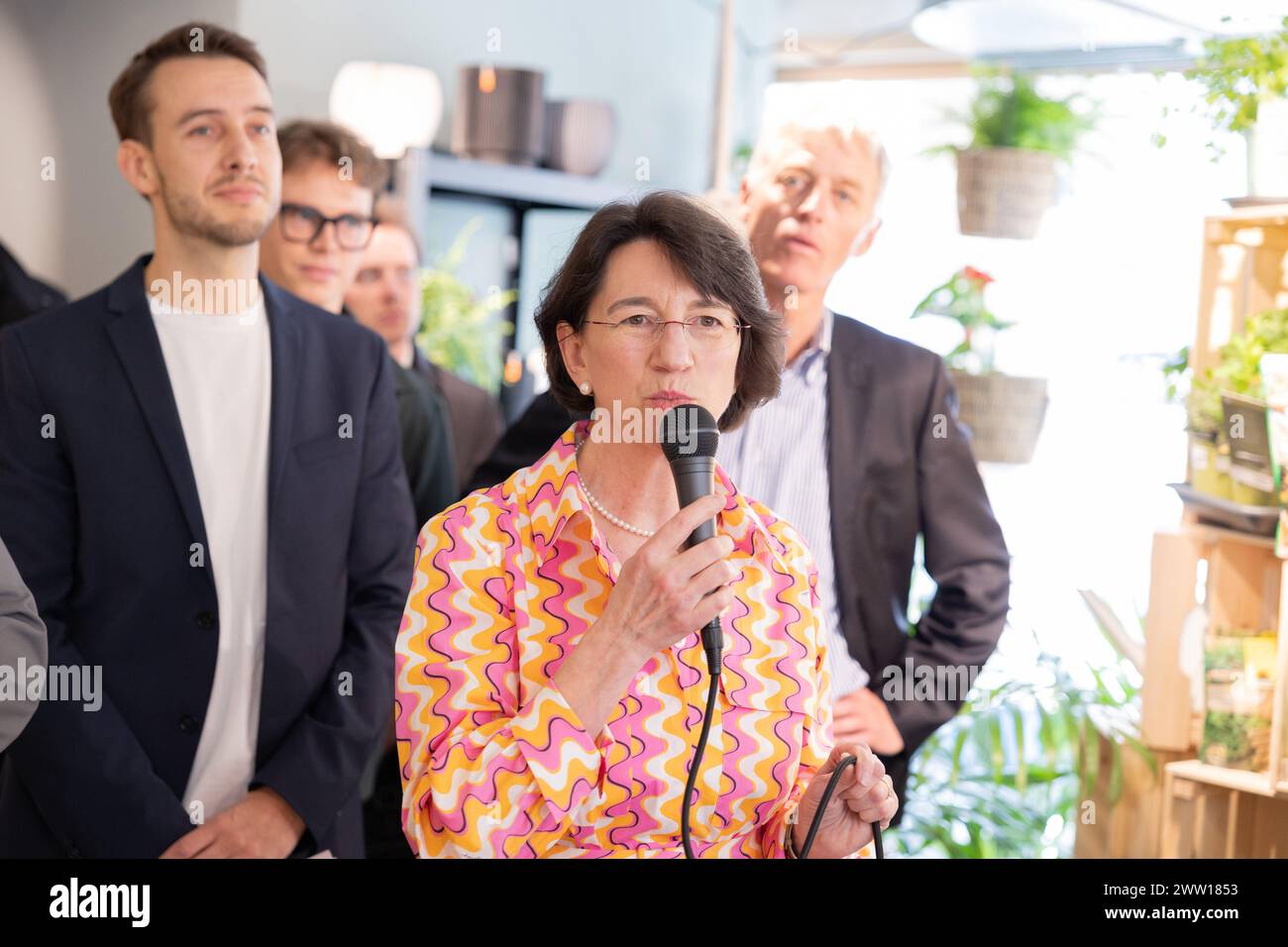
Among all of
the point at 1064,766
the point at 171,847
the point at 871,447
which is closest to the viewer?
the point at 171,847

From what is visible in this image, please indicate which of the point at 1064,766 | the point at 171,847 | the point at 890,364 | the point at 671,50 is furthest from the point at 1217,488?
the point at 671,50

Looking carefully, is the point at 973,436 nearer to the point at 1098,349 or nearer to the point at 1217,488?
the point at 1217,488

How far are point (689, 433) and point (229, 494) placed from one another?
81 cm

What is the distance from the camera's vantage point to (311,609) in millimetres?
1862

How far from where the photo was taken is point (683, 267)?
4.38ft

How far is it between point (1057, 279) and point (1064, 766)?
128 centimetres

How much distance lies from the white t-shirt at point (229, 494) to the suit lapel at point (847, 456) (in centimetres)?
81

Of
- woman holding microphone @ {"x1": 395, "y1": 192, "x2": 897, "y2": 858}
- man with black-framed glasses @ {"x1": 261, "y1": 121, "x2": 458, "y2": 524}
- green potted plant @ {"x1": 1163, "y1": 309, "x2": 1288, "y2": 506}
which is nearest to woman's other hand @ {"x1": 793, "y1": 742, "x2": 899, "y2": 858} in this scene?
woman holding microphone @ {"x1": 395, "y1": 192, "x2": 897, "y2": 858}

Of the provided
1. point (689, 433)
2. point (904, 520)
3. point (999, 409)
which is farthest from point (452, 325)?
point (689, 433)

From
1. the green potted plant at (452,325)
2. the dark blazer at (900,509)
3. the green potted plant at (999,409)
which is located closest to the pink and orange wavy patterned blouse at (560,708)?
the dark blazer at (900,509)

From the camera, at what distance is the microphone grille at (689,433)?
4.16 feet

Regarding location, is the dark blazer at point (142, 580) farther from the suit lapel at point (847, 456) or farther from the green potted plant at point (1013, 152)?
the green potted plant at point (1013, 152)
